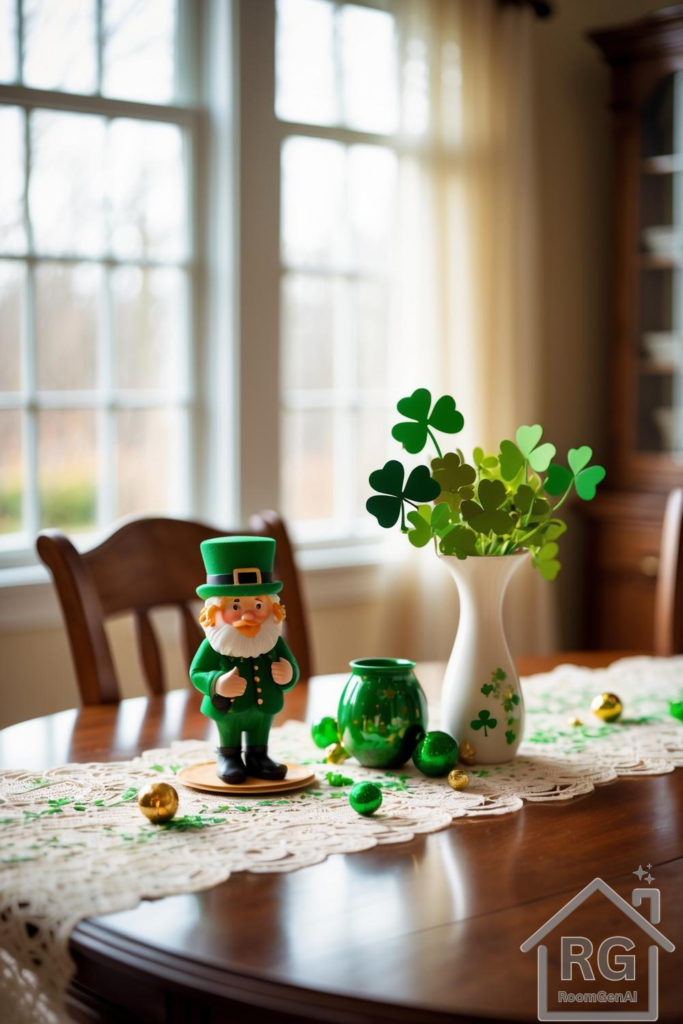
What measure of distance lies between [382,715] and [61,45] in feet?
6.78

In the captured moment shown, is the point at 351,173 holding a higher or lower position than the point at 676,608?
higher

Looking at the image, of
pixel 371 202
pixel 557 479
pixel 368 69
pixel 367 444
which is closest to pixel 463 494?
pixel 557 479

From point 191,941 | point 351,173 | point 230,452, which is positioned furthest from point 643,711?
point 351,173

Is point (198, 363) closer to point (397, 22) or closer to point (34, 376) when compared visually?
point (34, 376)

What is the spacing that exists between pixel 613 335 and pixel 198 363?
1.32m

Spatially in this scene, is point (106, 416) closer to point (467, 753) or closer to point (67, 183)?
point (67, 183)

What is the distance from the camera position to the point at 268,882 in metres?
0.94

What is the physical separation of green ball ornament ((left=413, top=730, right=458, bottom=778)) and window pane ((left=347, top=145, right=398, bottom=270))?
220 cm

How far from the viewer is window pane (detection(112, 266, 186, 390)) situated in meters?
2.85

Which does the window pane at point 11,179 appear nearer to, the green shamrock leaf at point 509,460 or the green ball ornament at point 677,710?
the green shamrock leaf at point 509,460

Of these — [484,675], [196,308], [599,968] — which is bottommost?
[599,968]

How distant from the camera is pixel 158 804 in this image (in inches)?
41.3

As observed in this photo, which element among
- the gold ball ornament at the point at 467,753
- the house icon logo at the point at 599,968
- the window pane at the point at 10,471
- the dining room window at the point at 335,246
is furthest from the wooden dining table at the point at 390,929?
the dining room window at the point at 335,246

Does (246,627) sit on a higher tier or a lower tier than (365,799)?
higher
